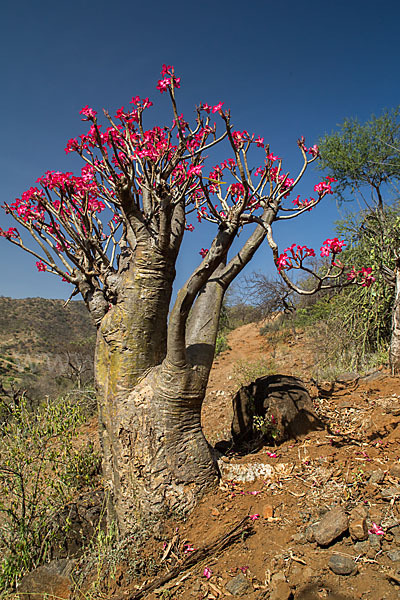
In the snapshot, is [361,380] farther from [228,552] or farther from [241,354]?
[241,354]

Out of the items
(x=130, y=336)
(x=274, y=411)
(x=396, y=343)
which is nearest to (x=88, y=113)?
(x=130, y=336)

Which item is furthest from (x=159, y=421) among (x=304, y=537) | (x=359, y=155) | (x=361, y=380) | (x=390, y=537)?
(x=359, y=155)

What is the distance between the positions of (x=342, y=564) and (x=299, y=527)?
0.48 m

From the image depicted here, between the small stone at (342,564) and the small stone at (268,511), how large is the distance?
2.07 feet

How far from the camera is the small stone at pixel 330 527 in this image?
2.26 meters

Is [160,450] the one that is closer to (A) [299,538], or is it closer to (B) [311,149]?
(A) [299,538]

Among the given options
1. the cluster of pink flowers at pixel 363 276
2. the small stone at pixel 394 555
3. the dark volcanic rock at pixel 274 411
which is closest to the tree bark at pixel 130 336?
the dark volcanic rock at pixel 274 411

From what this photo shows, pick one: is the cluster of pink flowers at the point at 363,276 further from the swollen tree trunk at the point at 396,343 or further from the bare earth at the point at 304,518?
the swollen tree trunk at the point at 396,343

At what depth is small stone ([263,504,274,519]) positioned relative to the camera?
2.71 m

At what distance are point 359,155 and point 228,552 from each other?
910 centimetres

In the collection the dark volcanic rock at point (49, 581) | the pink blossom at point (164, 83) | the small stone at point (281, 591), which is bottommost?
the dark volcanic rock at point (49, 581)

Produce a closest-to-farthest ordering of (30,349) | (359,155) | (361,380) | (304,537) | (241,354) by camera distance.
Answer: (304,537) → (361,380) → (359,155) → (241,354) → (30,349)

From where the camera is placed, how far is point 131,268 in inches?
139

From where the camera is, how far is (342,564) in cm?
205
